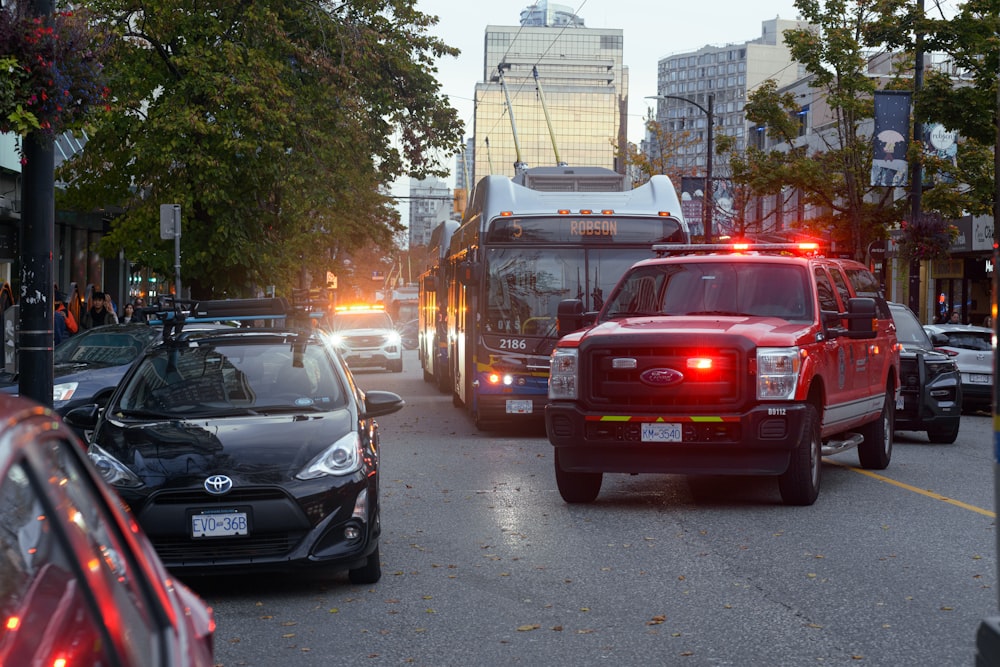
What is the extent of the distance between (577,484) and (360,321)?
97.6 ft

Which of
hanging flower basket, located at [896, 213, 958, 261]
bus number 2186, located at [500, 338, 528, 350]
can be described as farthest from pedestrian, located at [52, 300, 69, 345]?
hanging flower basket, located at [896, 213, 958, 261]

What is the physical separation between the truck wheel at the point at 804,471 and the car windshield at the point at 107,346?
8254mm

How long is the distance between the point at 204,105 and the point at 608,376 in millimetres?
16855

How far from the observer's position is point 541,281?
19.0m

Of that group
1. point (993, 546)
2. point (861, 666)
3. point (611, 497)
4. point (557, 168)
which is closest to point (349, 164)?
point (557, 168)

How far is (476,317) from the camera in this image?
19406 mm

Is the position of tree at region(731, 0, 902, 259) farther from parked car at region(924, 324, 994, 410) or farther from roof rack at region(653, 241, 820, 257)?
roof rack at region(653, 241, 820, 257)

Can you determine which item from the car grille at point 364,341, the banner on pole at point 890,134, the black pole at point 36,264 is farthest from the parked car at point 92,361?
the car grille at point 364,341

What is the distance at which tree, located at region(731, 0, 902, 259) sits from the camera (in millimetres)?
39469

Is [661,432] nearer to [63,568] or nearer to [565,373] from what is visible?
[565,373]

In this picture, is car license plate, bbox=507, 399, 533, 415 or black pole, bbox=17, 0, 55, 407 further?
car license plate, bbox=507, 399, 533, 415

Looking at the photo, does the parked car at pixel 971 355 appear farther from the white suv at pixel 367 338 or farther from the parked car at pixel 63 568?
the parked car at pixel 63 568

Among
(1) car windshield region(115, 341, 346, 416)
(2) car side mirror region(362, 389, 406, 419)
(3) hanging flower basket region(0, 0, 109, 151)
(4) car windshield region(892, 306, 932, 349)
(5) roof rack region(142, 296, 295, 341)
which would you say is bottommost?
(4) car windshield region(892, 306, 932, 349)

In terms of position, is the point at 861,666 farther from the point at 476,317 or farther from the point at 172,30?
the point at 172,30
